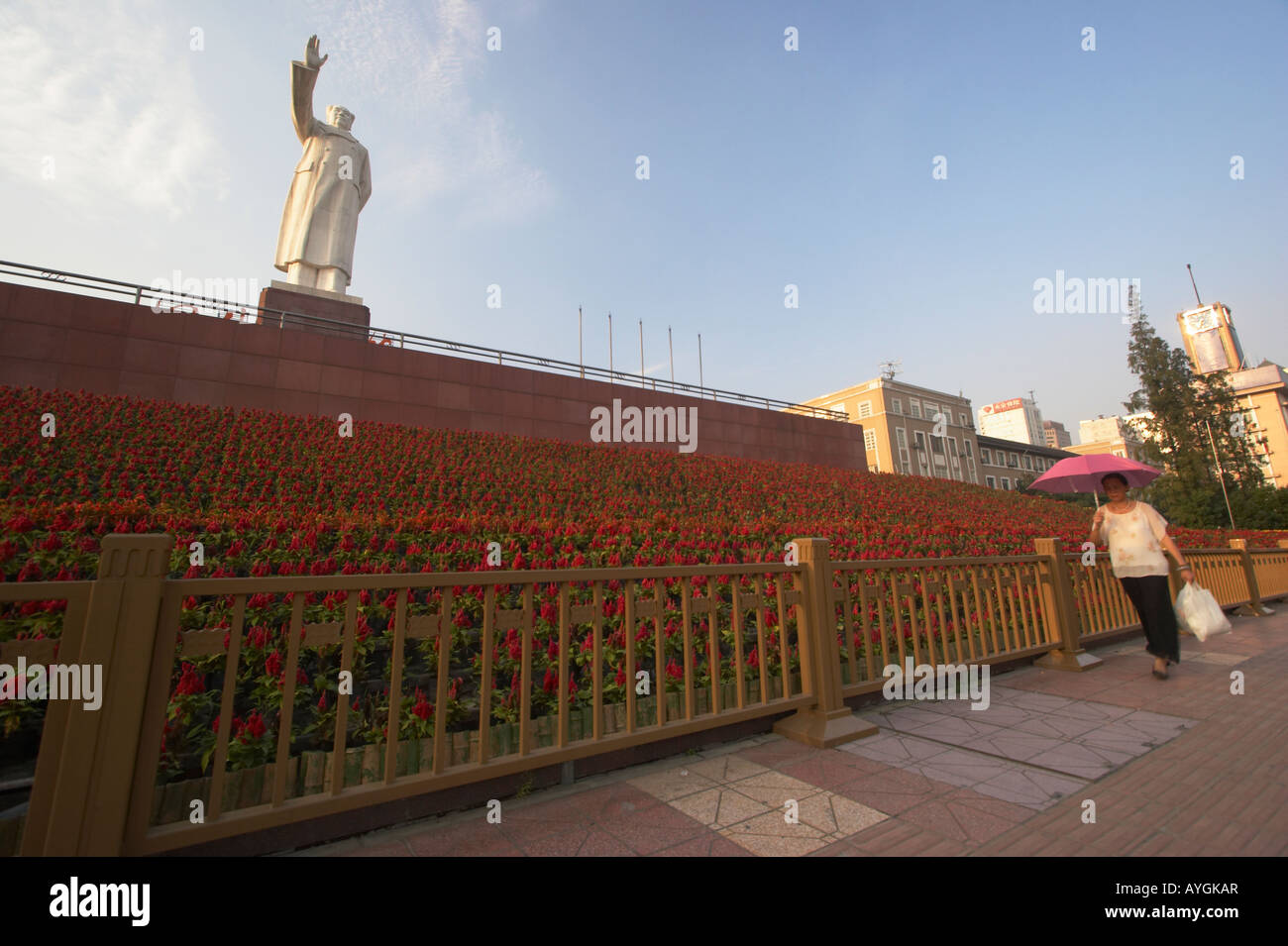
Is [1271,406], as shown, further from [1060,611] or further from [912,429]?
[1060,611]

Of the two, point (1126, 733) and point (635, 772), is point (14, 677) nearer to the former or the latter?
point (635, 772)

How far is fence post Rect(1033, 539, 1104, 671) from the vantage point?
18.4 feet

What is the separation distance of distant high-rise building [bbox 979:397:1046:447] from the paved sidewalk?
343ft

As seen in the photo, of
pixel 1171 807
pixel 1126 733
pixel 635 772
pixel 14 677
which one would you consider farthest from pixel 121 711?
pixel 1126 733

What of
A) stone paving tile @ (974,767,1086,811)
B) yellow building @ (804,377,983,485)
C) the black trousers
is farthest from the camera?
yellow building @ (804,377,983,485)

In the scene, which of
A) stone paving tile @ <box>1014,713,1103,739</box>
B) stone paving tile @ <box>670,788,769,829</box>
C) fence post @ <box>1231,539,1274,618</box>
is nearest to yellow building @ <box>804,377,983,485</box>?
fence post @ <box>1231,539,1274,618</box>

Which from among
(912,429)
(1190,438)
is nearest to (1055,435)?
(912,429)

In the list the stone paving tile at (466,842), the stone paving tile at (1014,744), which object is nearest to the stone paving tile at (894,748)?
the stone paving tile at (1014,744)

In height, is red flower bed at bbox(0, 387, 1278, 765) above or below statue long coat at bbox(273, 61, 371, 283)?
below

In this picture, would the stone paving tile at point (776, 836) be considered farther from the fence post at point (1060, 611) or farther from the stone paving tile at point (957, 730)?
the fence post at point (1060, 611)

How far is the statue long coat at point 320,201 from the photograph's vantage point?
16156 millimetres

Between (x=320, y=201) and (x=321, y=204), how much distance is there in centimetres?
8

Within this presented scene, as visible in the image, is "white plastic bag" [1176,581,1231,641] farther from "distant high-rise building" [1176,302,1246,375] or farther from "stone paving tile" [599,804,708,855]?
"distant high-rise building" [1176,302,1246,375]

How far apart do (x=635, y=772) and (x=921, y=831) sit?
147 cm
